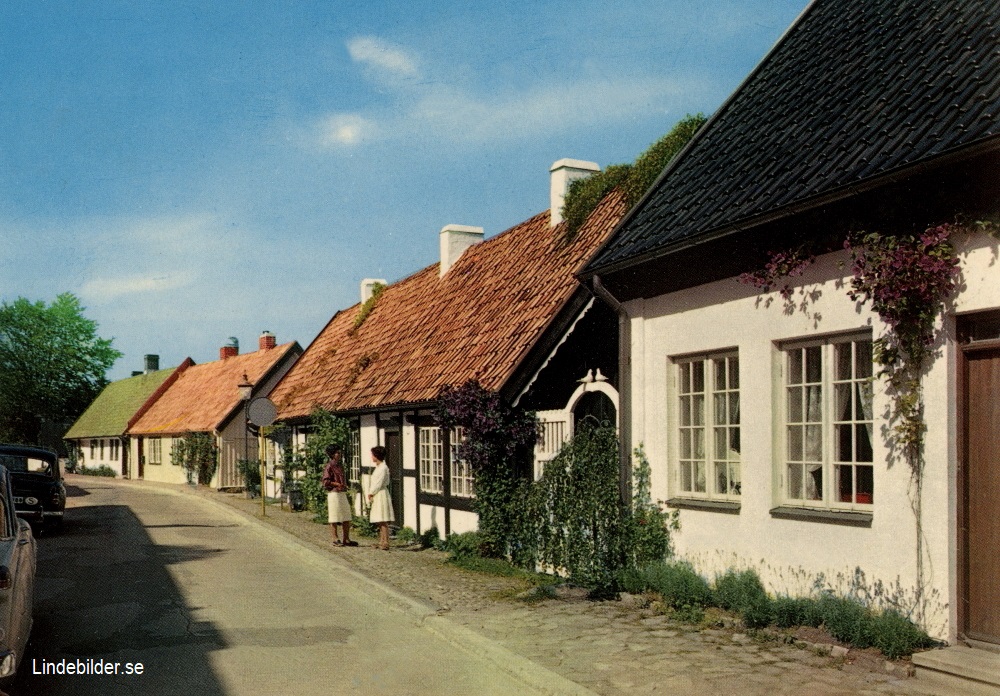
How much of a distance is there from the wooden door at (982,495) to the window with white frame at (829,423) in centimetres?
89

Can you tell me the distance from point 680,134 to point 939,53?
492 centimetres

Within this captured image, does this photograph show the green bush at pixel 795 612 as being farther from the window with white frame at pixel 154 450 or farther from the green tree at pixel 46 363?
the green tree at pixel 46 363

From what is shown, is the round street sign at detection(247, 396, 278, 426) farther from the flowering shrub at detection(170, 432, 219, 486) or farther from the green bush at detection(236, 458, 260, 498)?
the flowering shrub at detection(170, 432, 219, 486)

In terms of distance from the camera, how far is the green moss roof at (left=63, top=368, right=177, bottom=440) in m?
59.2

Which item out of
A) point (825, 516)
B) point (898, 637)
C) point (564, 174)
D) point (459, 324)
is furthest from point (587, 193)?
point (898, 637)

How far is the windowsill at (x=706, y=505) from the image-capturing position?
9625 millimetres

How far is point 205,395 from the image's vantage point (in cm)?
4853

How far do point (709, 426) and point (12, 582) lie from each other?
6434mm

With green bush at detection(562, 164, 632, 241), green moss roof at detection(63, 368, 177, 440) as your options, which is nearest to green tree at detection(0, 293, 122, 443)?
green moss roof at detection(63, 368, 177, 440)

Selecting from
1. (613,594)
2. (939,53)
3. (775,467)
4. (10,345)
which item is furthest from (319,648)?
(10,345)

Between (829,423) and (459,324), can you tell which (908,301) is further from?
(459,324)

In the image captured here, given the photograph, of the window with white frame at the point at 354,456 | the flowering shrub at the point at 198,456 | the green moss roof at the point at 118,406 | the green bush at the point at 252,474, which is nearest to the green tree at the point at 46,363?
the green moss roof at the point at 118,406

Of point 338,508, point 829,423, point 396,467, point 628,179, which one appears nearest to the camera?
point 829,423

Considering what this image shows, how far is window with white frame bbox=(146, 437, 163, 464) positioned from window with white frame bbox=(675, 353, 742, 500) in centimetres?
4463
